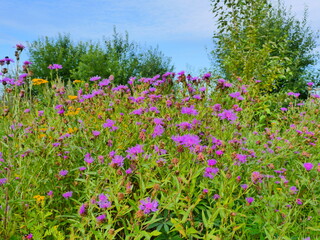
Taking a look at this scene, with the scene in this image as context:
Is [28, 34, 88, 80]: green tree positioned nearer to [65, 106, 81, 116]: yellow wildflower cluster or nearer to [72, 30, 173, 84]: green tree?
[72, 30, 173, 84]: green tree

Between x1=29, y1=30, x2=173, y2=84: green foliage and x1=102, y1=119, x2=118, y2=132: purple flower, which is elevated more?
x1=29, y1=30, x2=173, y2=84: green foliage

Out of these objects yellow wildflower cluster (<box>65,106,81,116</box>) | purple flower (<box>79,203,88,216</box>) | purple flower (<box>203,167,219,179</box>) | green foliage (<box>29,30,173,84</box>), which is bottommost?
purple flower (<box>79,203,88,216</box>)

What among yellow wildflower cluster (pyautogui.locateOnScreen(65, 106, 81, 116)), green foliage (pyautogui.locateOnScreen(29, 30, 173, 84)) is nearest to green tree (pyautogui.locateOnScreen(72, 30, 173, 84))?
green foliage (pyautogui.locateOnScreen(29, 30, 173, 84))

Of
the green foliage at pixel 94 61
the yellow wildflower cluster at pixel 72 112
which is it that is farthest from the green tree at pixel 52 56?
the yellow wildflower cluster at pixel 72 112

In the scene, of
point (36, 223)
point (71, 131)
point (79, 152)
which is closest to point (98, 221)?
point (36, 223)

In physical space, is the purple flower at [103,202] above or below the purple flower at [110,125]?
below

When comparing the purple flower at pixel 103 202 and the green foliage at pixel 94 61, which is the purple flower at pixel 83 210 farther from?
the green foliage at pixel 94 61

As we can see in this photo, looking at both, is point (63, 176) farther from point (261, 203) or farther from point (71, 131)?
point (261, 203)

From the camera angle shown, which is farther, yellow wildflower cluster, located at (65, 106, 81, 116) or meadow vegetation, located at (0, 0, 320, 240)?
yellow wildflower cluster, located at (65, 106, 81, 116)

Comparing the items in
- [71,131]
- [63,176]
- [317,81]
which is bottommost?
[63,176]

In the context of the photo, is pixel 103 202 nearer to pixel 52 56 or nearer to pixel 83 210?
pixel 83 210

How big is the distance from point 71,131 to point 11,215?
2.92 ft

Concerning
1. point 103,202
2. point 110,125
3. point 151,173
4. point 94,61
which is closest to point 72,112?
point 110,125

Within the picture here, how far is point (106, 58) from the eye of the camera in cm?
1395
